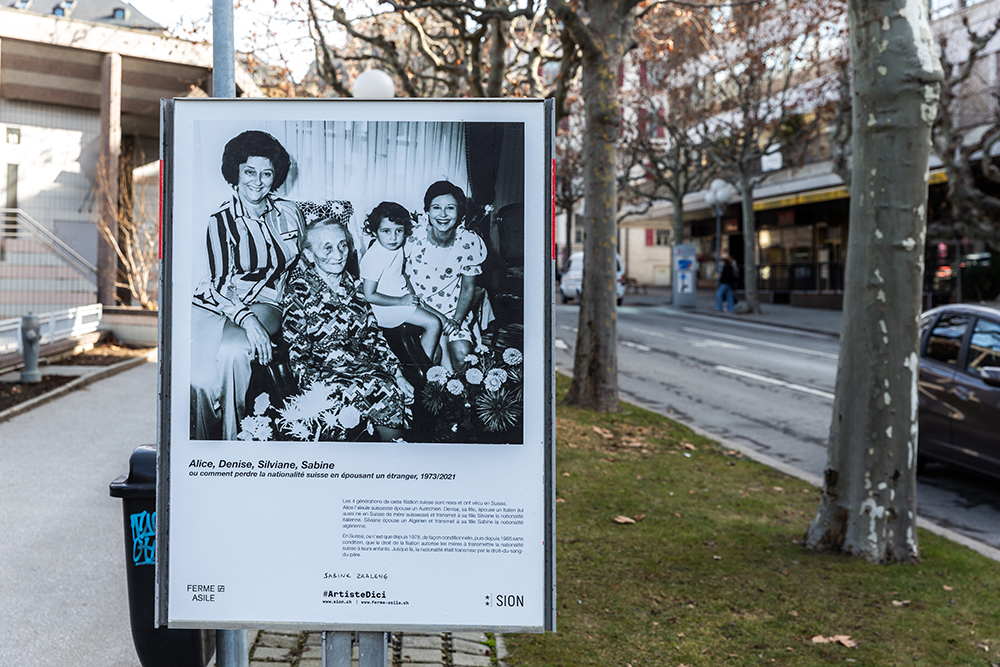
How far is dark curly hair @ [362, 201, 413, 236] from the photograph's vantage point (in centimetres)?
265

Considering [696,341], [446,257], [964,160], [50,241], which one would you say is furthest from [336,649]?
[964,160]

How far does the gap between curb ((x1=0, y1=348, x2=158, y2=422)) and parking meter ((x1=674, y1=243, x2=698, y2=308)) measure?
22812 mm

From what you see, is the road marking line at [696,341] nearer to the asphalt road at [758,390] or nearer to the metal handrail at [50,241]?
the asphalt road at [758,390]

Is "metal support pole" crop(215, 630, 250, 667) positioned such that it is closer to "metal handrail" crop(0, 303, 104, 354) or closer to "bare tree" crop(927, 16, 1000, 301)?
"metal handrail" crop(0, 303, 104, 354)

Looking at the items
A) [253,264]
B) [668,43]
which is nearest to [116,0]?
[668,43]

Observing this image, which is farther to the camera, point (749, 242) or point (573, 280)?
point (573, 280)

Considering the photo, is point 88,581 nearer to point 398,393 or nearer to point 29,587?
point 29,587

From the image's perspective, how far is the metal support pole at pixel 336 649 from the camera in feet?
9.09

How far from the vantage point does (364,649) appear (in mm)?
2775

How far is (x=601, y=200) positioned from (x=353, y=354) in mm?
8214

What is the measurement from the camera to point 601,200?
1055cm

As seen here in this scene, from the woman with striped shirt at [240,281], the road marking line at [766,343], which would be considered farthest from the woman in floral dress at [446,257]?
the road marking line at [766,343]

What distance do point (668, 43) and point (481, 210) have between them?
1628 centimetres

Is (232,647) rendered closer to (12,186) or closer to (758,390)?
(758,390)
